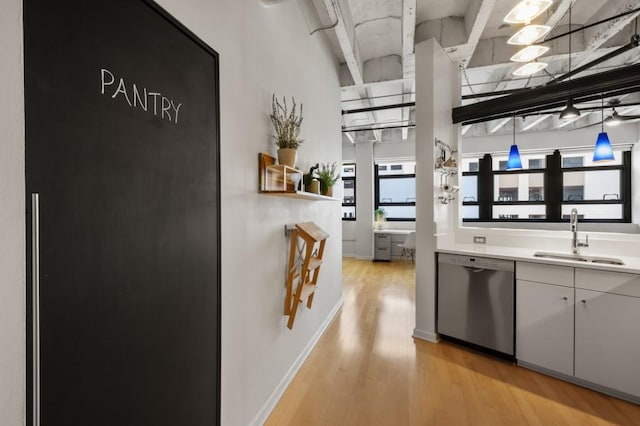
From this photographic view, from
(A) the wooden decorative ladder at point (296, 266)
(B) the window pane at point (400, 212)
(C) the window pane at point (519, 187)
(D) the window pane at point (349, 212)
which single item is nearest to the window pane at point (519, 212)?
(C) the window pane at point (519, 187)

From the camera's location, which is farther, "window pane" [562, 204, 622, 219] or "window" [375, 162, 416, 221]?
"window" [375, 162, 416, 221]

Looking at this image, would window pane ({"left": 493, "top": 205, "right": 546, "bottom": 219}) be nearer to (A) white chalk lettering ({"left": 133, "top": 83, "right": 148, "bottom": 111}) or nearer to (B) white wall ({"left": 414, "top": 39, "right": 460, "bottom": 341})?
(B) white wall ({"left": 414, "top": 39, "right": 460, "bottom": 341})

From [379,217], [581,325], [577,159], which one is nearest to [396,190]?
[379,217]

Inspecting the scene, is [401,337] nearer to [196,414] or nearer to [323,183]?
[323,183]

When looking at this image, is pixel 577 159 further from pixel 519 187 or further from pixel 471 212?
pixel 471 212

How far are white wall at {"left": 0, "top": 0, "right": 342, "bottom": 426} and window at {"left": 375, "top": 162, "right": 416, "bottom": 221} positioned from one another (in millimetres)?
5634

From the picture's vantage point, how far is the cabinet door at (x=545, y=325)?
92.4 inches

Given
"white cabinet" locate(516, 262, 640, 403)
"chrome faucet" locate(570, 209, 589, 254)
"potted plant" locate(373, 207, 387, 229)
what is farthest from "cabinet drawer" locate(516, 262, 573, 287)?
"potted plant" locate(373, 207, 387, 229)

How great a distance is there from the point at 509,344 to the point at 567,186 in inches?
221

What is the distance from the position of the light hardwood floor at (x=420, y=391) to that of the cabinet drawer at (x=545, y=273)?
80 centimetres

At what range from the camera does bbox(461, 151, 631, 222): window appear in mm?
6145

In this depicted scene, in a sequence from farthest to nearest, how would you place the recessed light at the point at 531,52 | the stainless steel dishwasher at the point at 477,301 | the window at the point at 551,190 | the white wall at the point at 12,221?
the window at the point at 551,190
the stainless steel dishwasher at the point at 477,301
the recessed light at the point at 531,52
the white wall at the point at 12,221

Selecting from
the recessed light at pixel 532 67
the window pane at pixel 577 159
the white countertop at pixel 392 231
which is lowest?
the white countertop at pixel 392 231

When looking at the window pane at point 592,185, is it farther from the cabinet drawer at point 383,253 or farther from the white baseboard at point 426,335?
the white baseboard at point 426,335
